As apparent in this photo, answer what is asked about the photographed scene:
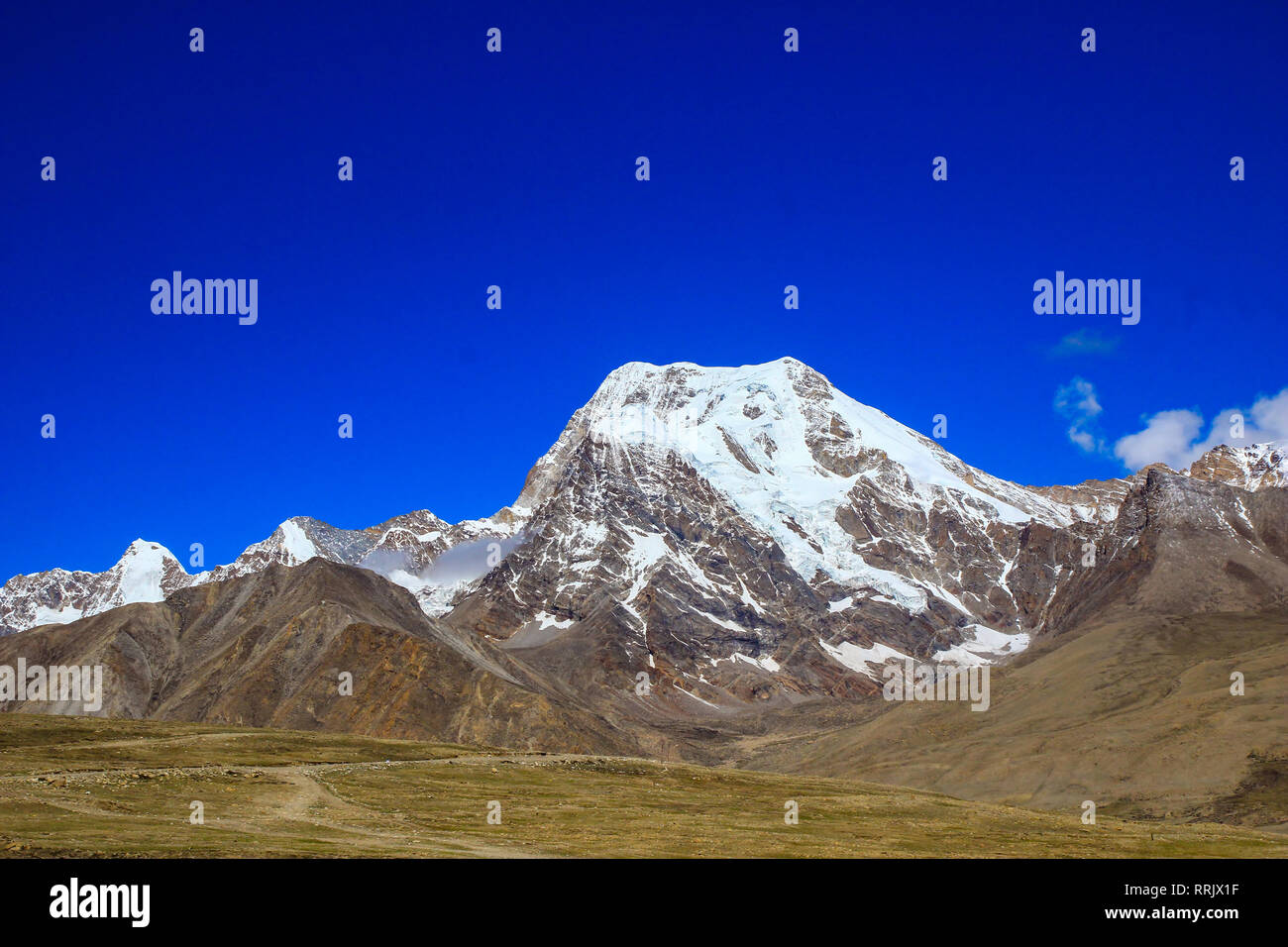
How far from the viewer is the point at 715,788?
106562 mm
